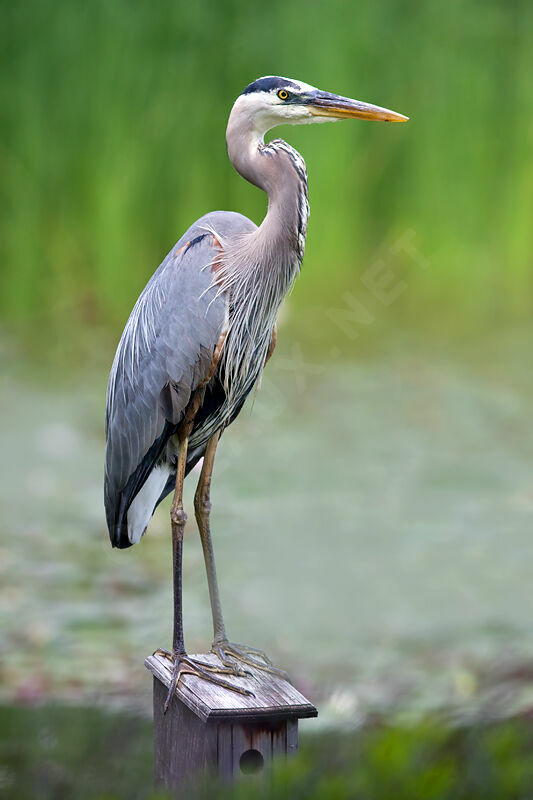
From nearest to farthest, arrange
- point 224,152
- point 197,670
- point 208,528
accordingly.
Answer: point 197,670
point 208,528
point 224,152

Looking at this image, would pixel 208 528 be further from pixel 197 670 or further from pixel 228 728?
pixel 228 728

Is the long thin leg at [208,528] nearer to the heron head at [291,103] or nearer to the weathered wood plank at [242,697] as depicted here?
the weathered wood plank at [242,697]

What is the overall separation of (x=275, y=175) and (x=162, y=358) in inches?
16.5

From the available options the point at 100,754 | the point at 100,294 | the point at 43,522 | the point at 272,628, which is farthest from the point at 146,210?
the point at 100,754

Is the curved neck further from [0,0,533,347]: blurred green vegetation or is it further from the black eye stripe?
[0,0,533,347]: blurred green vegetation

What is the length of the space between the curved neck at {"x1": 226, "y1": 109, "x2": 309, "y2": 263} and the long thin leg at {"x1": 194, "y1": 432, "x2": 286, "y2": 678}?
1.52 ft

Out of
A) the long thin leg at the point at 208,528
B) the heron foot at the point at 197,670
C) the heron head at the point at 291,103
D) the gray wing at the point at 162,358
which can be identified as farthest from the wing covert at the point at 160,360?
the heron foot at the point at 197,670

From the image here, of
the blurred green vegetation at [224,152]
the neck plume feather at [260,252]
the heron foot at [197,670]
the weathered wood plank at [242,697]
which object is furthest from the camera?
the blurred green vegetation at [224,152]

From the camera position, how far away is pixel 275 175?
93.5 inches

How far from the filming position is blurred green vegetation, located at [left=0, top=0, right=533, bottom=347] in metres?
5.85

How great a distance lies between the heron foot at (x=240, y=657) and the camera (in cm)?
239

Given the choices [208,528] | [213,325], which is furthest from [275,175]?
[208,528]

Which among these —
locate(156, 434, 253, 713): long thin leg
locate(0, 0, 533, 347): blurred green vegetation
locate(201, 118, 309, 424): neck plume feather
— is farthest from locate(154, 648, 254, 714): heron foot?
locate(0, 0, 533, 347): blurred green vegetation

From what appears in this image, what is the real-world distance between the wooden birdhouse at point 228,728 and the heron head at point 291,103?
42.4 inches
